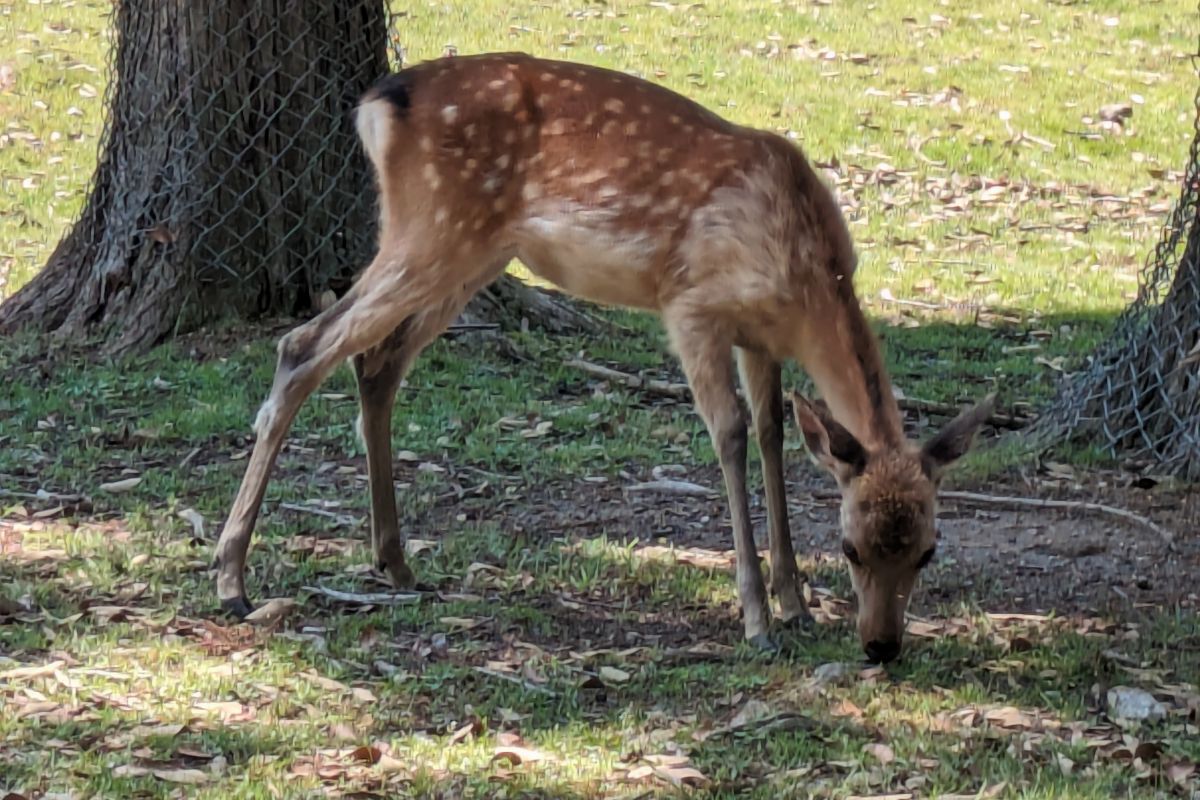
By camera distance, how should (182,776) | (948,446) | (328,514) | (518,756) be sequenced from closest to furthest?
(182,776)
(518,756)
(948,446)
(328,514)

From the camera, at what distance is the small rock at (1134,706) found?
474 cm

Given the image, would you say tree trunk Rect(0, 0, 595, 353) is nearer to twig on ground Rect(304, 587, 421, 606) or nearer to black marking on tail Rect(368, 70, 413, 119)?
black marking on tail Rect(368, 70, 413, 119)

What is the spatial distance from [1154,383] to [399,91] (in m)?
3.17

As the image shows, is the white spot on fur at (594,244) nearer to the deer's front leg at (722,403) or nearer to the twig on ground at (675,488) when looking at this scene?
the deer's front leg at (722,403)

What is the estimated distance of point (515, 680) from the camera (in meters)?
4.95

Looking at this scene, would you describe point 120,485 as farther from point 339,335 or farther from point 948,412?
point 948,412

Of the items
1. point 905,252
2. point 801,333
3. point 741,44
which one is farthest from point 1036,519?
point 741,44

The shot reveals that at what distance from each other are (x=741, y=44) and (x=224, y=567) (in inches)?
403

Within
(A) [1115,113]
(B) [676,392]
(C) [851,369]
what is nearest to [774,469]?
(C) [851,369]

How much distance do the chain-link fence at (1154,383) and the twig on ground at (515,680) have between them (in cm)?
302

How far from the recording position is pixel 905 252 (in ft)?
35.4

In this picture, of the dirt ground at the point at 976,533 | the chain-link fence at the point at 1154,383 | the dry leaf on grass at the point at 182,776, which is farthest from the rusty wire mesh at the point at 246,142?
the dry leaf on grass at the point at 182,776

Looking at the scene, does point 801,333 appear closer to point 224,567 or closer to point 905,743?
point 905,743

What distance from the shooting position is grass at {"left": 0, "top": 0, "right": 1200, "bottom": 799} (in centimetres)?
440
